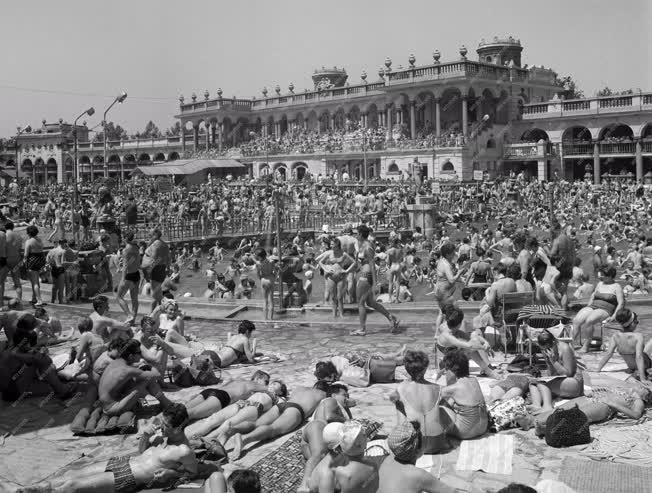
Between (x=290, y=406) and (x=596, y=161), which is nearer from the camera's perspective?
(x=290, y=406)

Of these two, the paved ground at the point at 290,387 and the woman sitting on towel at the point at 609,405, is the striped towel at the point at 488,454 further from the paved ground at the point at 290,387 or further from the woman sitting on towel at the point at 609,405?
the woman sitting on towel at the point at 609,405

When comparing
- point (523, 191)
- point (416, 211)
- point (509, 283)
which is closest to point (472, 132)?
point (523, 191)

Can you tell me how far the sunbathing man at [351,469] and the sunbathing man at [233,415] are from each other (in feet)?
5.78

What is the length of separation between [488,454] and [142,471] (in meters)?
2.66

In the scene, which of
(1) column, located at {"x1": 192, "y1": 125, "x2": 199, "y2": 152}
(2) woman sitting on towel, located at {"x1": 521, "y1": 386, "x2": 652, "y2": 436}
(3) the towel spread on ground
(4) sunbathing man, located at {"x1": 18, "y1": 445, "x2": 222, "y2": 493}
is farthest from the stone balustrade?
(4) sunbathing man, located at {"x1": 18, "y1": 445, "x2": 222, "y2": 493}

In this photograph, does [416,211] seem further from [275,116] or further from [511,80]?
[275,116]

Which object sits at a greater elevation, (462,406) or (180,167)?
(180,167)

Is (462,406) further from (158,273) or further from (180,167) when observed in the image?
(180,167)

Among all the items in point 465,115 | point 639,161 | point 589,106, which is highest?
point 589,106

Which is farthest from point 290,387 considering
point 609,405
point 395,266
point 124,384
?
point 395,266

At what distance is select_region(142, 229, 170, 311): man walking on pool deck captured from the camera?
11789 millimetres

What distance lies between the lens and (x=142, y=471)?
591 centimetres

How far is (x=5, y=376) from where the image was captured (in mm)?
8047

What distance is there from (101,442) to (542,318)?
15.9ft
